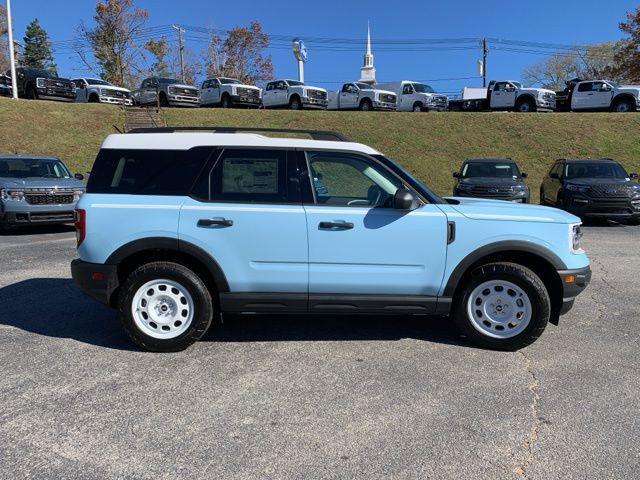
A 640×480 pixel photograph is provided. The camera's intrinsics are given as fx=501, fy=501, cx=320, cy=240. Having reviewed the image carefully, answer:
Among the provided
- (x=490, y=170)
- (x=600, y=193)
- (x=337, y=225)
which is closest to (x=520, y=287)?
(x=337, y=225)

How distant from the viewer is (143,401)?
3469 millimetres

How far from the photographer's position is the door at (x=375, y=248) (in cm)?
421

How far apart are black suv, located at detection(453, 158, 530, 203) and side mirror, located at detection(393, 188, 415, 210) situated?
9.39 metres

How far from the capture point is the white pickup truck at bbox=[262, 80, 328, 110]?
91.4ft

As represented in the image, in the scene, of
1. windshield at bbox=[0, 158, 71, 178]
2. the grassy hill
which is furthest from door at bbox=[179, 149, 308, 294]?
the grassy hill

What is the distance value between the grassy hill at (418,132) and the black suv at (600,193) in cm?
676

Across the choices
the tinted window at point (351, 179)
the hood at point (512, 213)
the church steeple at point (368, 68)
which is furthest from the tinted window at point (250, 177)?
the church steeple at point (368, 68)

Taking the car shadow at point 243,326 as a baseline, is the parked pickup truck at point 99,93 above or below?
above

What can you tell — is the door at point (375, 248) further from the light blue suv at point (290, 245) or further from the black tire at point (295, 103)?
the black tire at point (295, 103)

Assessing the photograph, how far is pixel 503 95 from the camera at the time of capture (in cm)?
2714

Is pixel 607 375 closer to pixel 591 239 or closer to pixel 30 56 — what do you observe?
pixel 591 239

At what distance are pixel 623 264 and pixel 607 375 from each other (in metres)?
4.99

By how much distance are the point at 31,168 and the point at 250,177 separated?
9.75m

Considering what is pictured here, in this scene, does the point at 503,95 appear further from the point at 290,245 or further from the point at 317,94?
the point at 290,245
